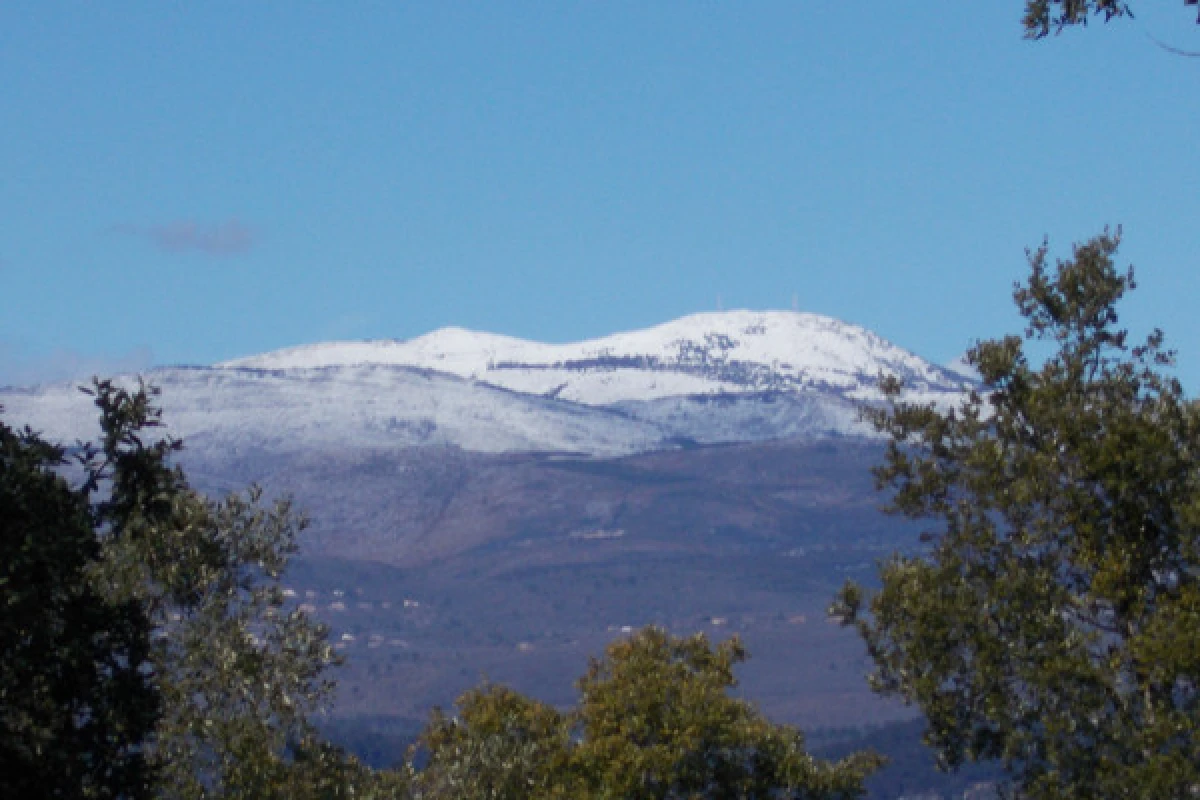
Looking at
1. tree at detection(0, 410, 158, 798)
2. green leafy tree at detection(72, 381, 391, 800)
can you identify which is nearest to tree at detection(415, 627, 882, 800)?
green leafy tree at detection(72, 381, 391, 800)

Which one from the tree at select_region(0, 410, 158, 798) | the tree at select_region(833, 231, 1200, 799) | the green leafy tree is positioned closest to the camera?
the tree at select_region(0, 410, 158, 798)

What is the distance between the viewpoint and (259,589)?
3209 cm

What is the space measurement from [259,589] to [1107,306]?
14.7 meters

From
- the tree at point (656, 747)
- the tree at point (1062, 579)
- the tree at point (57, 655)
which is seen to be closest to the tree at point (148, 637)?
the tree at point (57, 655)

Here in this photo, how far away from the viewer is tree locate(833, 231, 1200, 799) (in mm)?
22484

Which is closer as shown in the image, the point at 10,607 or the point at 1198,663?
the point at 10,607

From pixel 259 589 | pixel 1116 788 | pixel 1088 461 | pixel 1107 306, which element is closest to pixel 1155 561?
pixel 1088 461

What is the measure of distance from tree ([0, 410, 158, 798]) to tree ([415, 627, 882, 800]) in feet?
45.5

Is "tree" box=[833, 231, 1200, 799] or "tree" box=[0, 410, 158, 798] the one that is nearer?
"tree" box=[0, 410, 158, 798]

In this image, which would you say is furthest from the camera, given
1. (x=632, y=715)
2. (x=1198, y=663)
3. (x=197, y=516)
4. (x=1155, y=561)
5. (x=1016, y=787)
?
(x=632, y=715)

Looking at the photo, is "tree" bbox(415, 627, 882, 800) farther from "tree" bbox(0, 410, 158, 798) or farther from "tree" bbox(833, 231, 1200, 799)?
"tree" bbox(0, 410, 158, 798)

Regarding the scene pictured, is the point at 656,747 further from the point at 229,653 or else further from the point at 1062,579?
the point at 1062,579

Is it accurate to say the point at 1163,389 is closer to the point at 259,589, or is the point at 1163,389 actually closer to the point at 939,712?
the point at 939,712

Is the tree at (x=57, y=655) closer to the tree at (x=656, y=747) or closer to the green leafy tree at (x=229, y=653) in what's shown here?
the green leafy tree at (x=229, y=653)
